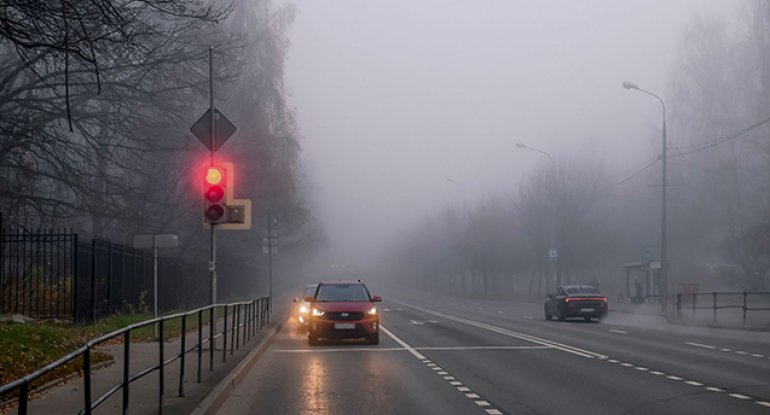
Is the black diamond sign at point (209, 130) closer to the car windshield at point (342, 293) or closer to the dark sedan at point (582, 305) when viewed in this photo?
the car windshield at point (342, 293)

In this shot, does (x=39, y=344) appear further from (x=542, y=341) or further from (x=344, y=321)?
(x=542, y=341)

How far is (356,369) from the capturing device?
18.2m

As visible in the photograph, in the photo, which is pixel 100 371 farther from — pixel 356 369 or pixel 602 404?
pixel 356 369

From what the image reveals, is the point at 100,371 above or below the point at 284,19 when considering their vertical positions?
below

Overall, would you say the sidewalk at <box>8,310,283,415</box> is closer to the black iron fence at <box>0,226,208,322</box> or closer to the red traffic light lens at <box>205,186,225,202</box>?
the red traffic light lens at <box>205,186,225,202</box>

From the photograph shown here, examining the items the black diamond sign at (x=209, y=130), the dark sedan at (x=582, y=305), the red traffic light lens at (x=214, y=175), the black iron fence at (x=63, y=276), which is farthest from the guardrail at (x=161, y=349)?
the dark sedan at (x=582, y=305)

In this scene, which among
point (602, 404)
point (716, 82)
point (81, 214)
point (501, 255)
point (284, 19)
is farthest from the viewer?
point (501, 255)

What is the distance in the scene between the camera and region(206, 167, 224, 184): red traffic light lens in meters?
18.8

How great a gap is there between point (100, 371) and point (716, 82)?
55230 mm

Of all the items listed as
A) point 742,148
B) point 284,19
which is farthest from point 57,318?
point 742,148

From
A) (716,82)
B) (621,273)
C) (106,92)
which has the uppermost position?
(716,82)

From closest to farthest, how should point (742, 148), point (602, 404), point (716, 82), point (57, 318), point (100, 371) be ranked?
point (100, 371) → point (602, 404) → point (57, 318) → point (742, 148) → point (716, 82)

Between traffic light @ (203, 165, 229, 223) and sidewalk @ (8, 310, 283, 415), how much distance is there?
257 centimetres

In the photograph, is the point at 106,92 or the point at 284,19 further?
the point at 284,19
